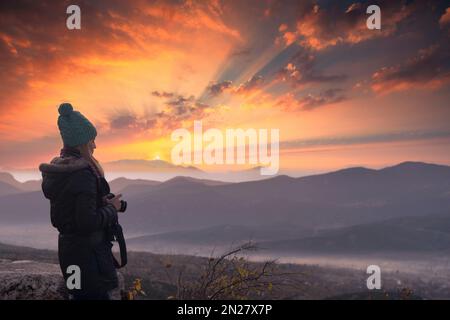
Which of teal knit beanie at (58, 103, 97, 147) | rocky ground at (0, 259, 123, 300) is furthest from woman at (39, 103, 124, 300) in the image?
rocky ground at (0, 259, 123, 300)

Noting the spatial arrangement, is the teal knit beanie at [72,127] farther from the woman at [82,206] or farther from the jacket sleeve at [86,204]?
the jacket sleeve at [86,204]

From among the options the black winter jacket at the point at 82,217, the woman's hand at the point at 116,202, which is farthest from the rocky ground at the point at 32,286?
the woman's hand at the point at 116,202

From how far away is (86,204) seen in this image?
508 cm

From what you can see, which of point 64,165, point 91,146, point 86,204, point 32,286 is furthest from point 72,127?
point 32,286

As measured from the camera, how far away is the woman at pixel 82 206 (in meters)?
5.12

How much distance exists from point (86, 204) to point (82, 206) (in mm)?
55

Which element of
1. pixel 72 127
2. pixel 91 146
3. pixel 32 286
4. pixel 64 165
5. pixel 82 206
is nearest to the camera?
pixel 82 206

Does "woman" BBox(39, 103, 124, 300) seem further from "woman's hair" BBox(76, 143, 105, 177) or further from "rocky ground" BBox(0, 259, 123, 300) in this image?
"rocky ground" BBox(0, 259, 123, 300)

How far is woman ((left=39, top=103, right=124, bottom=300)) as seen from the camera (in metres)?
5.12

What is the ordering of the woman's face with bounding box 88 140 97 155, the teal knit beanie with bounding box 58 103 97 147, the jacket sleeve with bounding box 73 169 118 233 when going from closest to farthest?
the jacket sleeve with bounding box 73 169 118 233, the teal knit beanie with bounding box 58 103 97 147, the woman's face with bounding box 88 140 97 155

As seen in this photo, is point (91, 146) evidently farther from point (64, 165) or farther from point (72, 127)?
point (64, 165)
